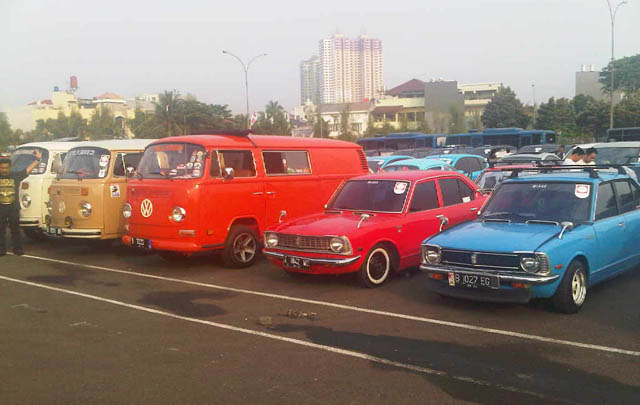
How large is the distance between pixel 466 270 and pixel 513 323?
77 centimetres

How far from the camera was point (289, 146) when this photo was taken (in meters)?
11.5

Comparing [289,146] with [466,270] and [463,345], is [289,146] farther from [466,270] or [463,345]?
[463,345]

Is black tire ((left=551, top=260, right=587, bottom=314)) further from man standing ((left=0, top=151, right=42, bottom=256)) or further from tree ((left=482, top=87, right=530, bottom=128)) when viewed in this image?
tree ((left=482, top=87, right=530, bottom=128))

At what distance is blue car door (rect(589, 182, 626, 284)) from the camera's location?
285 inches

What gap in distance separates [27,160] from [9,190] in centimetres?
226

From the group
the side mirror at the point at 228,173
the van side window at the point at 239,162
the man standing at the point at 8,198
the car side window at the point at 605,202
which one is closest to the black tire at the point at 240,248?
the side mirror at the point at 228,173

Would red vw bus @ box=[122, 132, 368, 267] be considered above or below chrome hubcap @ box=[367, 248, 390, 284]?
above

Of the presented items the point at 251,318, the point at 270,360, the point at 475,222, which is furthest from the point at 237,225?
the point at 270,360

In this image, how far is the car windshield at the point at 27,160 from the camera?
13.3 m

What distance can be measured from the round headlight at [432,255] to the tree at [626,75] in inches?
3018

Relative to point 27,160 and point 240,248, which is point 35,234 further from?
point 240,248

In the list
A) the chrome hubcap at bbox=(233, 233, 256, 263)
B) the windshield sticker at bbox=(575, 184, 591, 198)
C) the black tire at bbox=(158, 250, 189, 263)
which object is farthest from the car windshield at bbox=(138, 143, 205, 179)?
the windshield sticker at bbox=(575, 184, 591, 198)

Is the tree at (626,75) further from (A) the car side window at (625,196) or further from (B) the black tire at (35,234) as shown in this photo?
(B) the black tire at (35,234)

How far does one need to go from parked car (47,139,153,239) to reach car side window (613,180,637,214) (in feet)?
26.9
